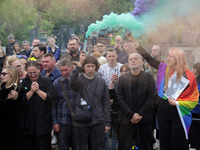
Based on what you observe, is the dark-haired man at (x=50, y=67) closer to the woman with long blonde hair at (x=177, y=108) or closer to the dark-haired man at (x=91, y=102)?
the dark-haired man at (x=91, y=102)

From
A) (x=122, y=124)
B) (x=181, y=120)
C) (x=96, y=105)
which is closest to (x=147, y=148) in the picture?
(x=122, y=124)

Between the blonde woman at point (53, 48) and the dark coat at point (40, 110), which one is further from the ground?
the blonde woman at point (53, 48)

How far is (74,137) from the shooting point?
4.29 m

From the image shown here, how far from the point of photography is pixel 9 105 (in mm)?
3957

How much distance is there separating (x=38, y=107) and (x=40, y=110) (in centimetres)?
6

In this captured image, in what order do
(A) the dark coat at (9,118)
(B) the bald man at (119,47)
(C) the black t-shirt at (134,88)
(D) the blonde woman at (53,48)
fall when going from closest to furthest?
(A) the dark coat at (9,118) → (C) the black t-shirt at (134,88) → (B) the bald man at (119,47) → (D) the blonde woman at (53,48)

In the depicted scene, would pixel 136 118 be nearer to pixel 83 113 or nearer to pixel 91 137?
pixel 91 137

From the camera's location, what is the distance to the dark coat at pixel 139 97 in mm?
4598

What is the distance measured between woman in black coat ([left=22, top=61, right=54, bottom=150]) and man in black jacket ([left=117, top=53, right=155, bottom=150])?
1264 millimetres

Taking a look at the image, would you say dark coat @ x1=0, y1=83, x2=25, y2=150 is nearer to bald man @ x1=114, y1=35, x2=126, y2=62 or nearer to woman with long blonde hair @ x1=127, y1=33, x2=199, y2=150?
woman with long blonde hair @ x1=127, y1=33, x2=199, y2=150

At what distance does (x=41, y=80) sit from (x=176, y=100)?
2.21 meters

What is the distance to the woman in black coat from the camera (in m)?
4.24

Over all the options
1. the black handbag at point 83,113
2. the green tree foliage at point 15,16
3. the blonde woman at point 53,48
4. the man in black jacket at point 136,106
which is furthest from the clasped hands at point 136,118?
the green tree foliage at point 15,16

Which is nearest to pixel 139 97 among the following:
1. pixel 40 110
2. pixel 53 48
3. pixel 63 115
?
pixel 63 115
